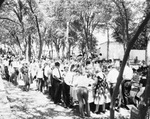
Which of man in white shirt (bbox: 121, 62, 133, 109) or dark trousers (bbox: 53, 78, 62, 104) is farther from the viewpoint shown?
dark trousers (bbox: 53, 78, 62, 104)

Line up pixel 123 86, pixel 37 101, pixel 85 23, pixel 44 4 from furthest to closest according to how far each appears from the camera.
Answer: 1. pixel 85 23
2. pixel 44 4
3. pixel 37 101
4. pixel 123 86

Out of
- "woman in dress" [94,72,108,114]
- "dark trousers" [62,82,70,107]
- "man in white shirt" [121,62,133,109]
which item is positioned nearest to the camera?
"woman in dress" [94,72,108,114]

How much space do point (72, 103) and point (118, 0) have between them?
1295 cm

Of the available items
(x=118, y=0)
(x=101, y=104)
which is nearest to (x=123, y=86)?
(x=101, y=104)

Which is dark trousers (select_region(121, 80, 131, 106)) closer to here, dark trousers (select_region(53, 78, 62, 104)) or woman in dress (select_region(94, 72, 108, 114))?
woman in dress (select_region(94, 72, 108, 114))

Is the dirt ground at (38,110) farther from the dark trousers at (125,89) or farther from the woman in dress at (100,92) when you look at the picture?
the dark trousers at (125,89)

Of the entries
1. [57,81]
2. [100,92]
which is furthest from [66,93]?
[100,92]

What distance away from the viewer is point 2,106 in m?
6.48

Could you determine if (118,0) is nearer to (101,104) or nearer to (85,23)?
(85,23)

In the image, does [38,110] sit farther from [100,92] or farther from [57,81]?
[100,92]

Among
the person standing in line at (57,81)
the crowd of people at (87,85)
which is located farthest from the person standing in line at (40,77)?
the person standing in line at (57,81)

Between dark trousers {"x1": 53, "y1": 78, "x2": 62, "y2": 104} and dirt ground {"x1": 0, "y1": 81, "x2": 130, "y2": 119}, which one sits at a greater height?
dark trousers {"x1": 53, "y1": 78, "x2": 62, "y2": 104}

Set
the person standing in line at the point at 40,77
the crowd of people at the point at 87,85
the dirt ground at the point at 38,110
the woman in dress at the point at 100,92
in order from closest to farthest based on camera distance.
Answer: the dirt ground at the point at 38,110 < the crowd of people at the point at 87,85 < the woman in dress at the point at 100,92 < the person standing in line at the point at 40,77

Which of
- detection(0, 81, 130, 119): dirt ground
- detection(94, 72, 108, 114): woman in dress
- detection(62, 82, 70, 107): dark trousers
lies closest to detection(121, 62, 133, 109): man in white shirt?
detection(0, 81, 130, 119): dirt ground
